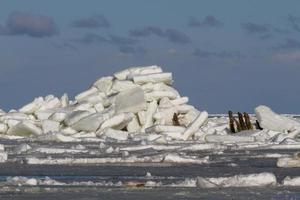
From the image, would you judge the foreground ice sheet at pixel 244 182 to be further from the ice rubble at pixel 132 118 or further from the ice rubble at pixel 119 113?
the ice rubble at pixel 119 113

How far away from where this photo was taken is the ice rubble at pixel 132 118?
25469 mm

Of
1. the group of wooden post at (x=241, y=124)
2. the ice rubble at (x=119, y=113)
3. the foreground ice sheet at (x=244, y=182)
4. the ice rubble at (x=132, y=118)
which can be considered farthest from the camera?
the group of wooden post at (x=241, y=124)

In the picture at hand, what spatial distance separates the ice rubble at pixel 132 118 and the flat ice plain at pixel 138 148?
0.11ft

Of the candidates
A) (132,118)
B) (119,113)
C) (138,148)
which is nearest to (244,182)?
(138,148)

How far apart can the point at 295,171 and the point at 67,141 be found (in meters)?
11.1

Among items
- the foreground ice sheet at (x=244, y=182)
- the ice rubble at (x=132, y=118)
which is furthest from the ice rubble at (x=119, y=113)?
the foreground ice sheet at (x=244, y=182)

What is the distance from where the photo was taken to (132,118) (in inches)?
1059

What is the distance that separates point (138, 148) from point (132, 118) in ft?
21.1

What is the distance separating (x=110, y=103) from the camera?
91.1ft

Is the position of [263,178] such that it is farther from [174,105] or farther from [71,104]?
[71,104]

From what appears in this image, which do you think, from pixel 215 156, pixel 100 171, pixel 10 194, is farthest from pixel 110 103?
pixel 10 194

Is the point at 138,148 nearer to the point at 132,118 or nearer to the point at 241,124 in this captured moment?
the point at 132,118

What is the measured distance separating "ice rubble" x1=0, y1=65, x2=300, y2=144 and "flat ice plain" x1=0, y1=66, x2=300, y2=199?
0.11 feet

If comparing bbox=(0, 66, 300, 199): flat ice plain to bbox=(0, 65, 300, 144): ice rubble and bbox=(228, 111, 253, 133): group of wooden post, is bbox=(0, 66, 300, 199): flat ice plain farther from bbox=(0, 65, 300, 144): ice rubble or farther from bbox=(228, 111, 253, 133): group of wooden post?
bbox=(228, 111, 253, 133): group of wooden post
